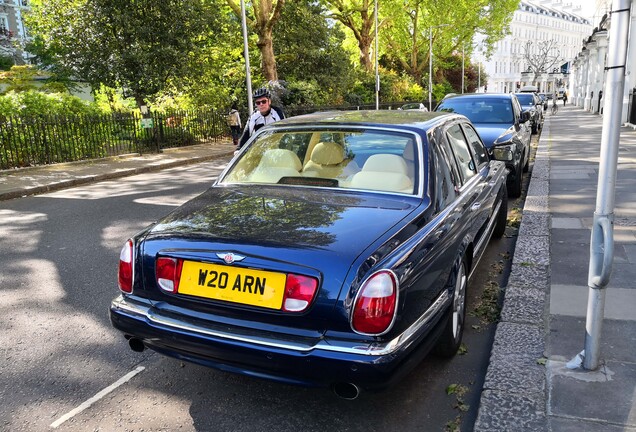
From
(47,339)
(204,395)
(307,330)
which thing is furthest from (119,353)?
(307,330)

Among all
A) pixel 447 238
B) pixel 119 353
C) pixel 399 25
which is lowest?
pixel 119 353

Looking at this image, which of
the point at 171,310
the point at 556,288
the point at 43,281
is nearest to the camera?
the point at 171,310

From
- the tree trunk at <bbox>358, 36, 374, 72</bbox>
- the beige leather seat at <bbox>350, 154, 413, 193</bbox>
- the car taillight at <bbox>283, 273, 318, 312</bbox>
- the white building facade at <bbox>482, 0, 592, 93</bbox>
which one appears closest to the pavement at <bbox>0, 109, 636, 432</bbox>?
the car taillight at <bbox>283, 273, 318, 312</bbox>

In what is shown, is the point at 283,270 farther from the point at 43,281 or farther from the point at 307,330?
the point at 43,281

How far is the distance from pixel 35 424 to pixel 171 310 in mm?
972

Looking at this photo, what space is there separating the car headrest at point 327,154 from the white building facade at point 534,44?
338 feet

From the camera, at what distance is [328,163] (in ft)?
12.4

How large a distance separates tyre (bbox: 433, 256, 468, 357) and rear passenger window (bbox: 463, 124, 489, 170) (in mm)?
1569

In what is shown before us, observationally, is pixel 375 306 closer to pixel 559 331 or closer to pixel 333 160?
pixel 333 160

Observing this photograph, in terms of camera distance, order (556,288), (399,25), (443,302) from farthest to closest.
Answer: (399,25), (556,288), (443,302)

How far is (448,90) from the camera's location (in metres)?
57.7

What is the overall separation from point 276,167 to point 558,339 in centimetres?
224

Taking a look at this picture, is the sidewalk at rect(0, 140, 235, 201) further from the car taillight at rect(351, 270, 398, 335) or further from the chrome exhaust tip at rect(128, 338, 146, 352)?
the car taillight at rect(351, 270, 398, 335)

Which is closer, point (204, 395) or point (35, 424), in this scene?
point (35, 424)
